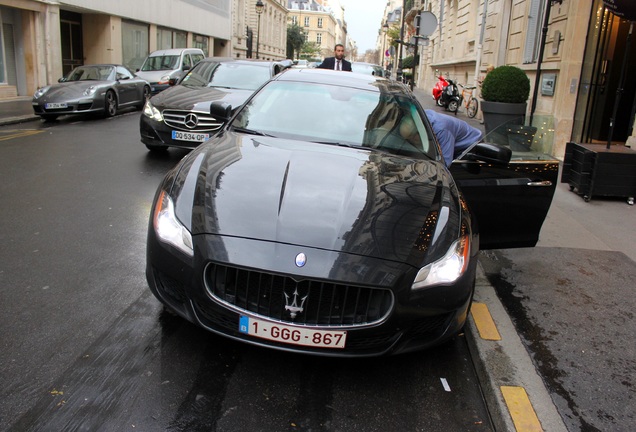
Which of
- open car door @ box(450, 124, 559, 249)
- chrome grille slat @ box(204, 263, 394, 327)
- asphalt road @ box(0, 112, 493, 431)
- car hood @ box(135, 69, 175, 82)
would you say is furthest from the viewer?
car hood @ box(135, 69, 175, 82)

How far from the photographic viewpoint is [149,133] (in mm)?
8711

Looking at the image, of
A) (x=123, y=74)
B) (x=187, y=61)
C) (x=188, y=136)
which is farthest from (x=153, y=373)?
(x=187, y=61)

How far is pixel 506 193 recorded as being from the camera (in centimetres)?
426

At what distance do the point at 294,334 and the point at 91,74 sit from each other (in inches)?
578

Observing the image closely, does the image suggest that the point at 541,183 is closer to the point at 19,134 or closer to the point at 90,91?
the point at 19,134

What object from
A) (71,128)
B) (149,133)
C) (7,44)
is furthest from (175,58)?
(149,133)

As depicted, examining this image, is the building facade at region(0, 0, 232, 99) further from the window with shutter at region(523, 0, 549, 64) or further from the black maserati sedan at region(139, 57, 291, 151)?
the window with shutter at region(523, 0, 549, 64)

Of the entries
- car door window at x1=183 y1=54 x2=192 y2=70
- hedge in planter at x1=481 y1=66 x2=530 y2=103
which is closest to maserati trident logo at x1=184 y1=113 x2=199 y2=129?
hedge in planter at x1=481 y1=66 x2=530 y2=103

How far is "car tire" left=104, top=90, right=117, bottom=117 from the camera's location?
571 inches

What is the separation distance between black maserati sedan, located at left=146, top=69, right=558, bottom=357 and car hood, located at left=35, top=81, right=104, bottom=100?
1112cm

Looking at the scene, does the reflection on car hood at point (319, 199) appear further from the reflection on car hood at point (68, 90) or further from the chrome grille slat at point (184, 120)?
the reflection on car hood at point (68, 90)

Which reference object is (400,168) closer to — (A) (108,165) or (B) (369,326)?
(B) (369,326)

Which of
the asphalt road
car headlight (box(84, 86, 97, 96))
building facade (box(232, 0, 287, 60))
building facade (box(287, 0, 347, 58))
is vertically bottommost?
the asphalt road

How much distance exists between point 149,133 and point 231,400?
22.3 feet
